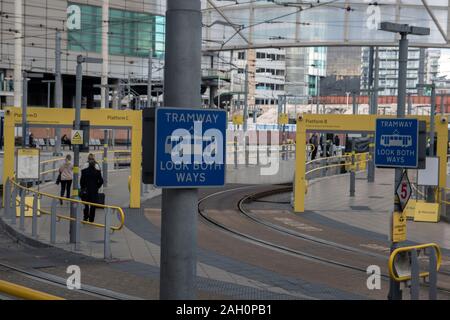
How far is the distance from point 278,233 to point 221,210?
5.23 metres

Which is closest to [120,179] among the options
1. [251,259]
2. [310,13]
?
[310,13]

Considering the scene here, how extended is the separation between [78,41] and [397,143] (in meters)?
55.2

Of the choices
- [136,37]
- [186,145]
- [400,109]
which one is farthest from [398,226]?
[136,37]

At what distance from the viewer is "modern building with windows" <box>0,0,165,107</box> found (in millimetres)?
61219

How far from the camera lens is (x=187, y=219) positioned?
5.68m

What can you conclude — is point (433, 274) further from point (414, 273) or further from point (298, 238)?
point (298, 238)

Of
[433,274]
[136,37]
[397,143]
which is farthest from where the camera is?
[136,37]

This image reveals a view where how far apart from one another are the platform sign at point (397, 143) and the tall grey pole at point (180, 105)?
5.62 meters

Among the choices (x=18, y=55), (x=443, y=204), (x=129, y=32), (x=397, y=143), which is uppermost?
(x=129, y=32)

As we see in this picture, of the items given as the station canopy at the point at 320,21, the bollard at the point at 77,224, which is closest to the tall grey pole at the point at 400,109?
the bollard at the point at 77,224

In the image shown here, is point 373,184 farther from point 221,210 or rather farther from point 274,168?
point 221,210

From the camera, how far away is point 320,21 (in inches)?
1069
